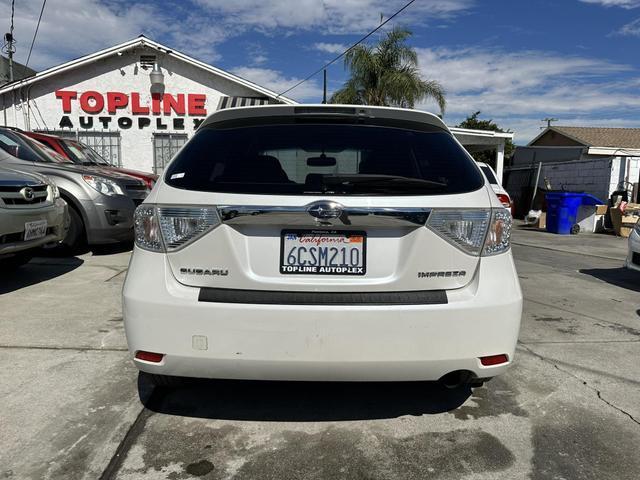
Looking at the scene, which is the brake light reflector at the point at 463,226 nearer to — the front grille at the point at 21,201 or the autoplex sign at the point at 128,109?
the front grille at the point at 21,201

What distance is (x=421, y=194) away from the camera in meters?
2.33

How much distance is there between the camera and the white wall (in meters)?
14.7

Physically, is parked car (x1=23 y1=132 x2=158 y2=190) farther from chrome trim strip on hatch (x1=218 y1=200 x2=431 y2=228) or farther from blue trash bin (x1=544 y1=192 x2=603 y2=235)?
blue trash bin (x1=544 y1=192 x2=603 y2=235)

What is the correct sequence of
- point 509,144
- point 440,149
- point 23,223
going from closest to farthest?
point 440,149 < point 23,223 < point 509,144

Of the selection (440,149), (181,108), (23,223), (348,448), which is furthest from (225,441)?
(181,108)

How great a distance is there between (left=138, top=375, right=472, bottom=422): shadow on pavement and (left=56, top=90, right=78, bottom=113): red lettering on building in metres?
14.0

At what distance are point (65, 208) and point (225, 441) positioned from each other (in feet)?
14.7

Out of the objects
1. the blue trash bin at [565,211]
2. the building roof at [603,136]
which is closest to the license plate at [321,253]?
the blue trash bin at [565,211]

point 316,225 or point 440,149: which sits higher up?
point 440,149

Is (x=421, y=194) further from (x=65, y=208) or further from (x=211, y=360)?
(x=65, y=208)

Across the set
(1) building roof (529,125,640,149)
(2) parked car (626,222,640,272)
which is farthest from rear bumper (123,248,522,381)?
(1) building roof (529,125,640,149)

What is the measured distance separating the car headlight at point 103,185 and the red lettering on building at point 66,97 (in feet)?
30.6

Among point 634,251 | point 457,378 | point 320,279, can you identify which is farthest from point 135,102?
point 457,378

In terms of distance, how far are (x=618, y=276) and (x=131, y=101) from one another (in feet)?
43.4
